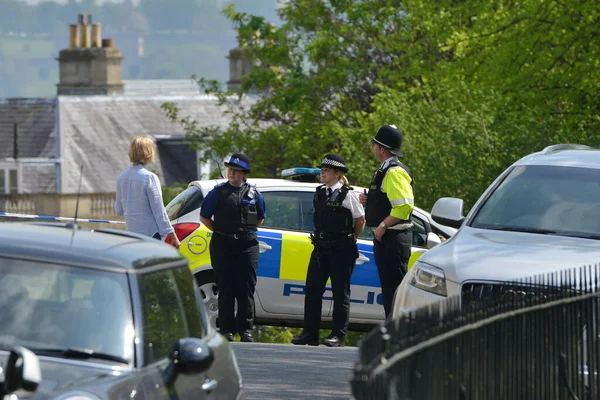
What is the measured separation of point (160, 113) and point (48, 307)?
52663 mm

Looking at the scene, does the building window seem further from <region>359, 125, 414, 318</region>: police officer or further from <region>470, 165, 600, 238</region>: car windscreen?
<region>470, 165, 600, 238</region>: car windscreen

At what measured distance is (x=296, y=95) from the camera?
32688 mm

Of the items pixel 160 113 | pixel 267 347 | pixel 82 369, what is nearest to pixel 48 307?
pixel 82 369

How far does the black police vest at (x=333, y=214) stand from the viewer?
1238 cm

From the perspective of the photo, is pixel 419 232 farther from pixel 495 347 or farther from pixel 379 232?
pixel 495 347

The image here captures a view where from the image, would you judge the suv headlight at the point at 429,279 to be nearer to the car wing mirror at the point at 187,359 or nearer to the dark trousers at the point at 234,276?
the dark trousers at the point at 234,276

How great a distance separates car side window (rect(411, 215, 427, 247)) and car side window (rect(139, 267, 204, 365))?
284 inches

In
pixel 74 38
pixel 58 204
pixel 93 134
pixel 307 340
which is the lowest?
pixel 58 204

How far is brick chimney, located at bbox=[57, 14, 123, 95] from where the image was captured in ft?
207

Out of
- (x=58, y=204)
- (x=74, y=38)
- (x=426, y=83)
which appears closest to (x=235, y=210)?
(x=426, y=83)

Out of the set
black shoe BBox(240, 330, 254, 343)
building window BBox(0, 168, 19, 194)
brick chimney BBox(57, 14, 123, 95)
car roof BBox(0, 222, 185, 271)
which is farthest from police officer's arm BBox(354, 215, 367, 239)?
brick chimney BBox(57, 14, 123, 95)

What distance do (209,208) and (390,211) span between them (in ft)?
5.21

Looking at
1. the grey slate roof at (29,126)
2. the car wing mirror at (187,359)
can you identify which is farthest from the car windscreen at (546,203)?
the grey slate roof at (29,126)

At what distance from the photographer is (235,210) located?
487 inches
